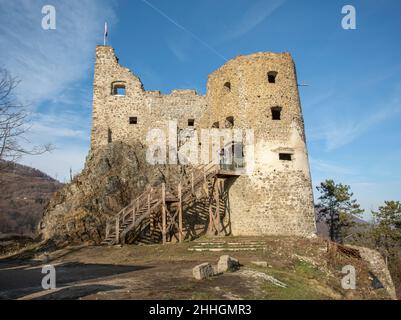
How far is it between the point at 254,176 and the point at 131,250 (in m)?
7.55

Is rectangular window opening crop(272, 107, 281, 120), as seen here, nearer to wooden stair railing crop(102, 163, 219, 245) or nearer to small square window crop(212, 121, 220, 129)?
small square window crop(212, 121, 220, 129)

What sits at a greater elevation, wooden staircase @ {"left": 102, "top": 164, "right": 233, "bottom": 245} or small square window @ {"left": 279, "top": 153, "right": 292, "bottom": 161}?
small square window @ {"left": 279, "top": 153, "right": 292, "bottom": 161}

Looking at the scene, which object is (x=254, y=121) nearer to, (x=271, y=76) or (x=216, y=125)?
(x=271, y=76)

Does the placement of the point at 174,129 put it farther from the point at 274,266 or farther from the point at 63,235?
the point at 274,266

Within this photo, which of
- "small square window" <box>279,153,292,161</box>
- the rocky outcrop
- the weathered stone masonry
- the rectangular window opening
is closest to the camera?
the rocky outcrop

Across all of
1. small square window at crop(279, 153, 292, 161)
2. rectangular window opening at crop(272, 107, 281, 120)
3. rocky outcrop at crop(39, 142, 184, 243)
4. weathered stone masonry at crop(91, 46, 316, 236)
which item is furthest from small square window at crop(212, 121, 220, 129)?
small square window at crop(279, 153, 292, 161)

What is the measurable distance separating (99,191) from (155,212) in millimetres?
3323

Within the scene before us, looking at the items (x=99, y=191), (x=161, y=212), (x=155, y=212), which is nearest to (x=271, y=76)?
(x=161, y=212)

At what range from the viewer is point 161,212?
1897 centimetres

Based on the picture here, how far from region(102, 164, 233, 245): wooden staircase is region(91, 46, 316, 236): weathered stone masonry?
4.03ft

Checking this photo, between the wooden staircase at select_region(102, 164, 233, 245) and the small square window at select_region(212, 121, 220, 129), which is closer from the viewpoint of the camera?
the wooden staircase at select_region(102, 164, 233, 245)

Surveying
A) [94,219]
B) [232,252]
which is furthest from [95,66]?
[232,252]

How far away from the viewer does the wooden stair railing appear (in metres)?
16.3
